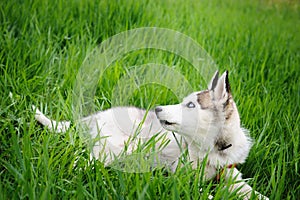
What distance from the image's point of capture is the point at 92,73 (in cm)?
338

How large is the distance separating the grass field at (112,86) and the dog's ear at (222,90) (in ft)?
1.47

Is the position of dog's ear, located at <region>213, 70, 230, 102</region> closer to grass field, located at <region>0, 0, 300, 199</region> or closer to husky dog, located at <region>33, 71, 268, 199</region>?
husky dog, located at <region>33, 71, 268, 199</region>

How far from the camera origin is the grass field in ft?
6.65

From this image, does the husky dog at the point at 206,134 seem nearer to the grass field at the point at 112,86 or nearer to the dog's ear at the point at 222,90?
the dog's ear at the point at 222,90

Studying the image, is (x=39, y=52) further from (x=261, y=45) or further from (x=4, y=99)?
(x=261, y=45)

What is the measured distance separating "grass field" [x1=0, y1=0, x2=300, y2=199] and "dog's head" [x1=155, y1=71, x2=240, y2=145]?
0.86ft

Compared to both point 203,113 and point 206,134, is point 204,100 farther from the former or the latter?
point 206,134

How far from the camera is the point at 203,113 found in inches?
94.6

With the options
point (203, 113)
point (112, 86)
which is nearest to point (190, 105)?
point (203, 113)

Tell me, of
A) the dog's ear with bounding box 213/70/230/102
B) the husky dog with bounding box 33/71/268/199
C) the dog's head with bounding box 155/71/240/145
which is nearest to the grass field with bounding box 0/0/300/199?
the husky dog with bounding box 33/71/268/199

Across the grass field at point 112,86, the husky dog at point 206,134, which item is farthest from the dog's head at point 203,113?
the grass field at point 112,86

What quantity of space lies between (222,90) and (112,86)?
1.08 meters

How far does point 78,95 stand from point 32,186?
116 centimetres

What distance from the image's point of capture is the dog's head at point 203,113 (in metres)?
2.32
